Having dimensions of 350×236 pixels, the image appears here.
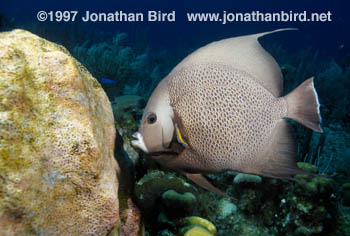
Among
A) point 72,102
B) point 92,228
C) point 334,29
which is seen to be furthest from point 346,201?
point 334,29

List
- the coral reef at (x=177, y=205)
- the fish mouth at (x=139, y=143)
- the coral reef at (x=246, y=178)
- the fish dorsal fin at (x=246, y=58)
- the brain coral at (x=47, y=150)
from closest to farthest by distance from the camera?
the brain coral at (x=47, y=150) → the fish mouth at (x=139, y=143) → the fish dorsal fin at (x=246, y=58) → the coral reef at (x=177, y=205) → the coral reef at (x=246, y=178)

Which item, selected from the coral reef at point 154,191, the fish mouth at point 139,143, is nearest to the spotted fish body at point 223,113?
the fish mouth at point 139,143

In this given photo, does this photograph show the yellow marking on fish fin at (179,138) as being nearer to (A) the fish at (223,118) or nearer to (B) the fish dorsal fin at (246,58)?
(A) the fish at (223,118)

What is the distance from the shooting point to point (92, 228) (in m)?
1.13

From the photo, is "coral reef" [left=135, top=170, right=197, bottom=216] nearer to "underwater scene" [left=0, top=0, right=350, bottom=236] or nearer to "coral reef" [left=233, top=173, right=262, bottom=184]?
"underwater scene" [left=0, top=0, right=350, bottom=236]

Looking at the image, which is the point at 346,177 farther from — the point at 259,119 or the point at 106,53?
the point at 106,53

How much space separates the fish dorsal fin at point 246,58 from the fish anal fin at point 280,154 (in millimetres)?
235

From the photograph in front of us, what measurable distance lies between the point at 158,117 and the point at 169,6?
293 ft

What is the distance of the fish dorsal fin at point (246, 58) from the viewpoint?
1.46 m

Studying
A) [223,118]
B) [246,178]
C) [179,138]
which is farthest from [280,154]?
[246,178]

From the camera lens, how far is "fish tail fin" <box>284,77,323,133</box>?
131 cm

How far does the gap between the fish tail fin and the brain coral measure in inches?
43.9

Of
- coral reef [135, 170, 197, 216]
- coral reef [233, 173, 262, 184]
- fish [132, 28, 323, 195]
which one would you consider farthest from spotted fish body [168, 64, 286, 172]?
coral reef [233, 173, 262, 184]

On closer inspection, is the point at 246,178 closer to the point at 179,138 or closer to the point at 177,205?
the point at 177,205
